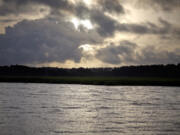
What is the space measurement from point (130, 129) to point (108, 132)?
236cm

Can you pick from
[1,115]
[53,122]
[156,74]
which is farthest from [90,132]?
[156,74]

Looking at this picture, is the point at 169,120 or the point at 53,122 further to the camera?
the point at 169,120

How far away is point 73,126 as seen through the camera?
73.8 ft

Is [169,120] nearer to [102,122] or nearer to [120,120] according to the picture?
[120,120]

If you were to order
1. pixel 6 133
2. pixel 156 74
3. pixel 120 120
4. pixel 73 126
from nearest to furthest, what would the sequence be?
1. pixel 6 133
2. pixel 73 126
3. pixel 120 120
4. pixel 156 74

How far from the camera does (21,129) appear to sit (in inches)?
820

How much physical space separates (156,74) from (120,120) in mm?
179802

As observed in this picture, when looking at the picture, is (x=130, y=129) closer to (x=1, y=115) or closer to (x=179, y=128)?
(x=179, y=128)

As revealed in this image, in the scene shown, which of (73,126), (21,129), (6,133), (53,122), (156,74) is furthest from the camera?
(156,74)

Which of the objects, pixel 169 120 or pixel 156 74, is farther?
pixel 156 74

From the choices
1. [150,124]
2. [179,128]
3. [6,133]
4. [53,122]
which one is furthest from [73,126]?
[179,128]

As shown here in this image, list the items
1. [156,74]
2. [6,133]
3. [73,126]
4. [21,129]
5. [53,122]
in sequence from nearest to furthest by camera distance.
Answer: [6,133], [21,129], [73,126], [53,122], [156,74]

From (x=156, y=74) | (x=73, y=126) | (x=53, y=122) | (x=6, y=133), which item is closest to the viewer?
(x=6, y=133)

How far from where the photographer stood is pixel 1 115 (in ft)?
89.6
